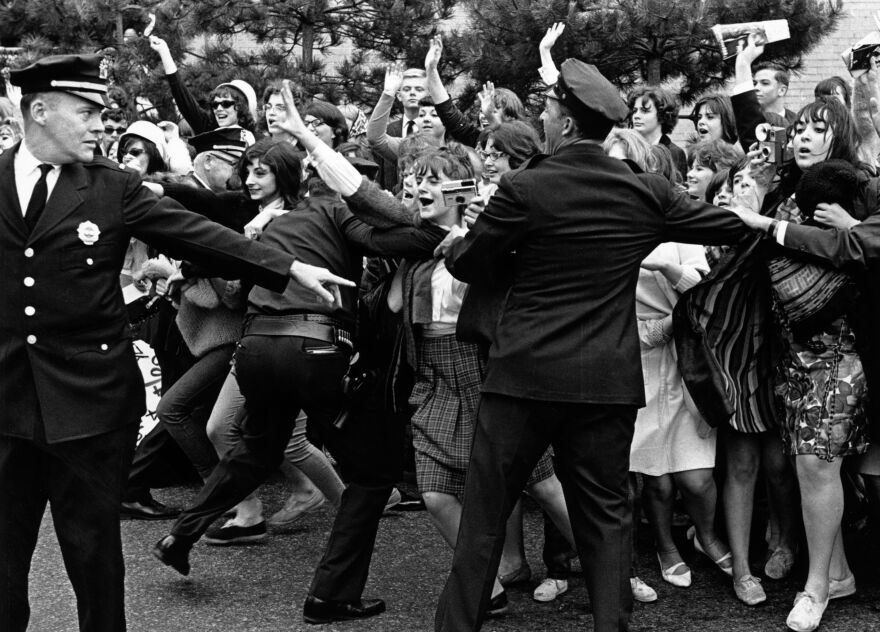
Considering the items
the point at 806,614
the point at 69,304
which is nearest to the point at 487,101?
the point at 806,614

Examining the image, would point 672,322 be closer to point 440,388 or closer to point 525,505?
point 440,388

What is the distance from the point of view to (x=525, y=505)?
19.8ft

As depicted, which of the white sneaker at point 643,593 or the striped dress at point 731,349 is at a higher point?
the striped dress at point 731,349

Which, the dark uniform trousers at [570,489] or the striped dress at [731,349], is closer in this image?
the dark uniform trousers at [570,489]

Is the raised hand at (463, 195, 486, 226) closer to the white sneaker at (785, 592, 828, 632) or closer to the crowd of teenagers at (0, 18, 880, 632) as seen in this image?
the crowd of teenagers at (0, 18, 880, 632)

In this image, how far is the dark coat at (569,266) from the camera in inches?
146

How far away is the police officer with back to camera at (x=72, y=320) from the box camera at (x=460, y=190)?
0.67 metres

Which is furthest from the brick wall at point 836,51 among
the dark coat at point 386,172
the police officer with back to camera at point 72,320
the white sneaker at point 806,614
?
the police officer with back to camera at point 72,320

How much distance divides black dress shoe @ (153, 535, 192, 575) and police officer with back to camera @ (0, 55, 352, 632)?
1.07m

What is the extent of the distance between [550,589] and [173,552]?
1511 millimetres

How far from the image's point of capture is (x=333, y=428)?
4727 millimetres

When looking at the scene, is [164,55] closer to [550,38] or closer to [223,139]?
[223,139]

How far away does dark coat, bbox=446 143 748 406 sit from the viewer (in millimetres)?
3701

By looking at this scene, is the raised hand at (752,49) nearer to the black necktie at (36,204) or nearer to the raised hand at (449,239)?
the raised hand at (449,239)
